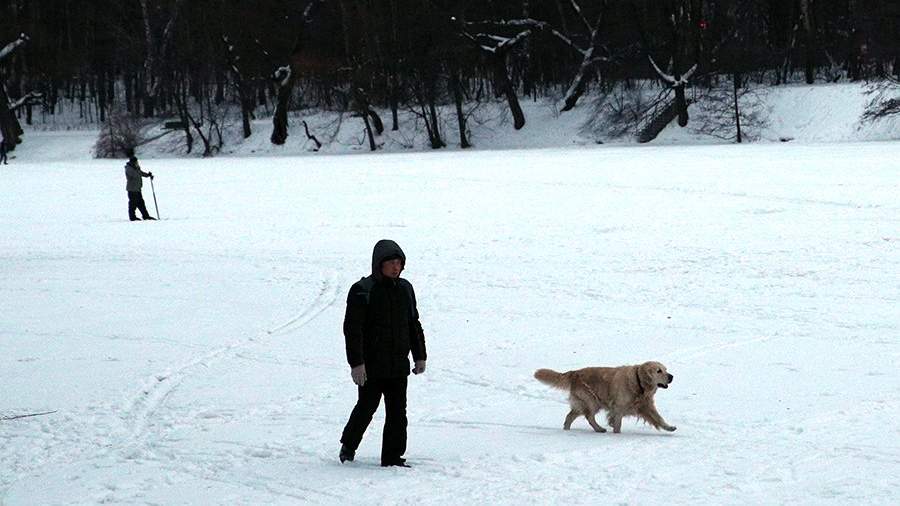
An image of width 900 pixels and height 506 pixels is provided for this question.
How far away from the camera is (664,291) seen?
1759cm

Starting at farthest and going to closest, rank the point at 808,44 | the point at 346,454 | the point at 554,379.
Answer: the point at 808,44 < the point at 554,379 < the point at 346,454

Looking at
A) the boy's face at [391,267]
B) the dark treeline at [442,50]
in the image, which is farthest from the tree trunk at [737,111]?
the boy's face at [391,267]

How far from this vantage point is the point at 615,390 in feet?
31.2

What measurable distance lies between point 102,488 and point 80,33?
245ft

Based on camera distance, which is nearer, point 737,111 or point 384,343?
point 384,343

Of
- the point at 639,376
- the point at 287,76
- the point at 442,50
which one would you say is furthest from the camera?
the point at 287,76

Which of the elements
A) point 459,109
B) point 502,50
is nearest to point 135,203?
Answer: point 459,109

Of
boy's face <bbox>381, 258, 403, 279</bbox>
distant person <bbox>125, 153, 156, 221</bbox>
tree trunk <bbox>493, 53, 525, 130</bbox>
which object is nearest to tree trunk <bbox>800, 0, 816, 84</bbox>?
tree trunk <bbox>493, 53, 525, 130</bbox>

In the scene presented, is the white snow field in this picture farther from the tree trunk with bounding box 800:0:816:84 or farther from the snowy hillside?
the tree trunk with bounding box 800:0:816:84

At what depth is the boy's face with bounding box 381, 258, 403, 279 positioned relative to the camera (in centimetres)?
796

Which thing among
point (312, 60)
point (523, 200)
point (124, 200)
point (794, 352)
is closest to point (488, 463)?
point (794, 352)

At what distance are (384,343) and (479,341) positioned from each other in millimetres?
6275

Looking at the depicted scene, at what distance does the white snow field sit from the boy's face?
1.36 m

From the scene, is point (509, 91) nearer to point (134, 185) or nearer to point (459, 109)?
point (459, 109)
